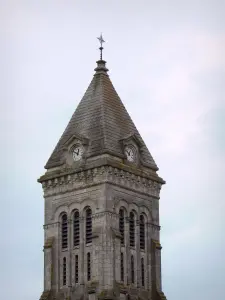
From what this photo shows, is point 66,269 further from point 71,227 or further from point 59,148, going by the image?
Result: point 59,148

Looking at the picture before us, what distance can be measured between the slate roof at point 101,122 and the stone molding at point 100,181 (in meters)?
1.29

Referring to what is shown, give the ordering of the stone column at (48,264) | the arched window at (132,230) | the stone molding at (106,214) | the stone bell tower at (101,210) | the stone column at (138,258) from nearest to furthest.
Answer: the stone bell tower at (101,210)
the stone molding at (106,214)
the stone column at (138,258)
the stone column at (48,264)
the arched window at (132,230)

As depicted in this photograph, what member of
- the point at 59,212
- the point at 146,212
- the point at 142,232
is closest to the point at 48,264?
the point at 59,212

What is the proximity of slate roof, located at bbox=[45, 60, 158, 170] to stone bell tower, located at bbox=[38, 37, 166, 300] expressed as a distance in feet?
0.32

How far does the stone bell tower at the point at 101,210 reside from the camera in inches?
3772

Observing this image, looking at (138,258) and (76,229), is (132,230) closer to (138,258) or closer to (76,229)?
(138,258)

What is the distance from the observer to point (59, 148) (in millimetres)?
101062

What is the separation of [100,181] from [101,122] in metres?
4.96

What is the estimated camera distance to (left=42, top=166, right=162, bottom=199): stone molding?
96938 millimetres

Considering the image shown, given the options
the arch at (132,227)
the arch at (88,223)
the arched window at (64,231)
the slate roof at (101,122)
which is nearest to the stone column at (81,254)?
the arch at (88,223)

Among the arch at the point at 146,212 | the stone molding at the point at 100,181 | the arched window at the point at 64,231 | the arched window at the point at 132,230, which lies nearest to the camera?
the stone molding at the point at 100,181

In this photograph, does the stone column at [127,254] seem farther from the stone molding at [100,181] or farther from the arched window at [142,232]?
the stone molding at [100,181]

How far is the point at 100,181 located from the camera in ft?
318

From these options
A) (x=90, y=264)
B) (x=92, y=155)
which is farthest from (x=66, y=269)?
(x=92, y=155)
